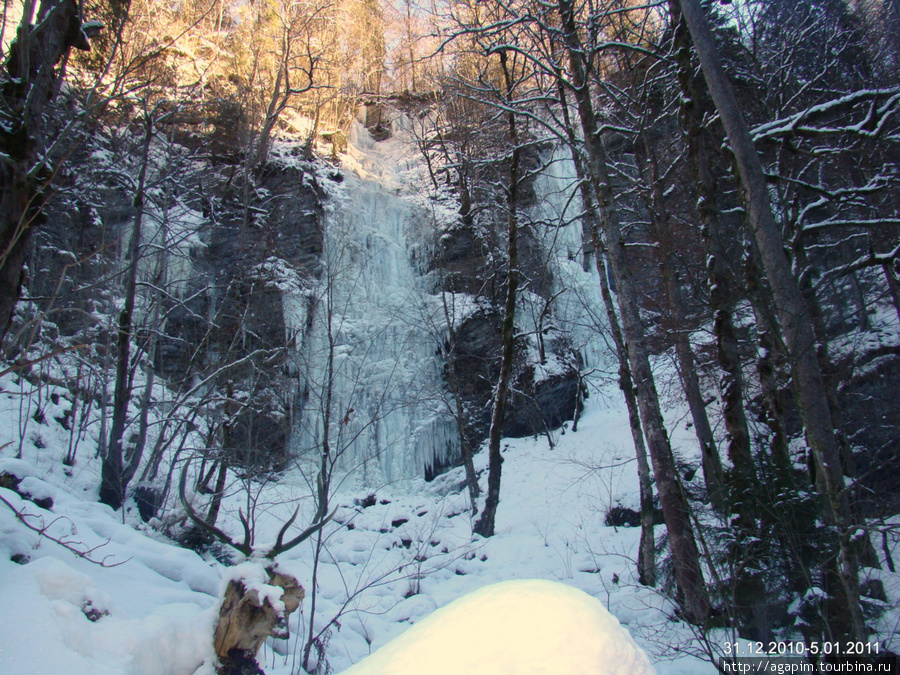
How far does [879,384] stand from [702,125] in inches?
235

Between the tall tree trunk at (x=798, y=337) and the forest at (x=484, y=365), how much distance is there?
1.0 inches

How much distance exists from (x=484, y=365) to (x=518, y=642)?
43.6 feet

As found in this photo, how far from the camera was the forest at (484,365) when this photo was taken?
2988 millimetres

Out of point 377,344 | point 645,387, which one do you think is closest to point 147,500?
point 645,387

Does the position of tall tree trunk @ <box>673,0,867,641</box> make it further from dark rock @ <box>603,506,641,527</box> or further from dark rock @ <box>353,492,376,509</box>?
dark rock @ <box>353,492,376,509</box>

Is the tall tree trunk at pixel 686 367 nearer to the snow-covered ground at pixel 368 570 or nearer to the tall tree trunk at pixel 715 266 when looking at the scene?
the tall tree trunk at pixel 715 266

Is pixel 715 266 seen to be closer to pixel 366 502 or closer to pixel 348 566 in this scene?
pixel 348 566

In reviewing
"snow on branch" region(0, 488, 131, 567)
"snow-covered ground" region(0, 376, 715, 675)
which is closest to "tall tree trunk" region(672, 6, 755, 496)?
"snow-covered ground" region(0, 376, 715, 675)

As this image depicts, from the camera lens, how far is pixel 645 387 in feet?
14.3

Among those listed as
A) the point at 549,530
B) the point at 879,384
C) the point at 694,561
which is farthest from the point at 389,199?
the point at 694,561

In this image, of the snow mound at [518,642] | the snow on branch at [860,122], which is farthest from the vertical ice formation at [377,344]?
the snow mound at [518,642]

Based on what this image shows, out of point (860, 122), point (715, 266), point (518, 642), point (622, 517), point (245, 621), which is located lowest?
point (622, 517)

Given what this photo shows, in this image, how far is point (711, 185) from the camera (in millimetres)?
5285

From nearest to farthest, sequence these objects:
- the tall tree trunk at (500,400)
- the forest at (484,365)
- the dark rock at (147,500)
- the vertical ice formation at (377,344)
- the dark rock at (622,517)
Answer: the forest at (484,365) < the dark rock at (147,500) < the dark rock at (622,517) < the tall tree trunk at (500,400) < the vertical ice formation at (377,344)
